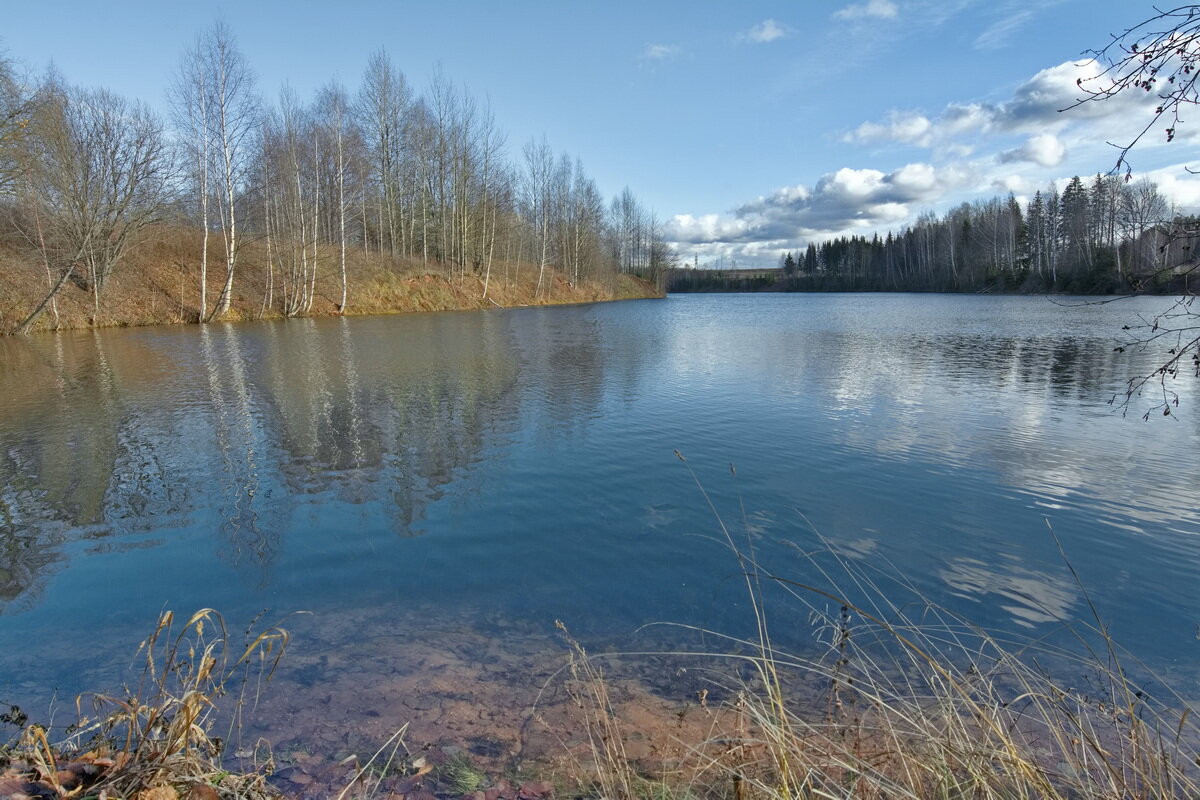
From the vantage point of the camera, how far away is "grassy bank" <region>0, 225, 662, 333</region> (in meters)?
25.7

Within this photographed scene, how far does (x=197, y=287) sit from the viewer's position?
31469mm

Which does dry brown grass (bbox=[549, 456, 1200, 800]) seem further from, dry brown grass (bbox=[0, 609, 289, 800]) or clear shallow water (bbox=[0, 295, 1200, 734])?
dry brown grass (bbox=[0, 609, 289, 800])

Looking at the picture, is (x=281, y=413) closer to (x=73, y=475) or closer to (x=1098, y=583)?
(x=73, y=475)

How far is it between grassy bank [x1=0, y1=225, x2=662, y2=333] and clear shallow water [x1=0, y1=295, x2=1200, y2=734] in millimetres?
15702

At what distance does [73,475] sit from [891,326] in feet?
100

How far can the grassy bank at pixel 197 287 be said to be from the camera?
25.7 m

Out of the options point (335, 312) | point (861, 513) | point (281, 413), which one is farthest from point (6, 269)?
point (861, 513)

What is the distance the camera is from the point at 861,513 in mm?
6367

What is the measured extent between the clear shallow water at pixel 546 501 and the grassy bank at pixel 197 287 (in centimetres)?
1570

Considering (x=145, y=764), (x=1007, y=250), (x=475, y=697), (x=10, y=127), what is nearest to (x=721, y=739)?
(x=475, y=697)

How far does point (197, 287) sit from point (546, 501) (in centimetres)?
3254

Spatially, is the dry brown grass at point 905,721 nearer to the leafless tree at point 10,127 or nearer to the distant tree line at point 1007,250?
the leafless tree at point 10,127

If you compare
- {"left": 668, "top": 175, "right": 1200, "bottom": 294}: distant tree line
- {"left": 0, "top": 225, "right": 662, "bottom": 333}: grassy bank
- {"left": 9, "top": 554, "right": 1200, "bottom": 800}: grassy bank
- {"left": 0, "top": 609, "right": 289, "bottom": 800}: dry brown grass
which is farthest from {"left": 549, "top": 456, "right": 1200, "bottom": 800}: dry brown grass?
{"left": 668, "top": 175, "right": 1200, "bottom": 294}: distant tree line

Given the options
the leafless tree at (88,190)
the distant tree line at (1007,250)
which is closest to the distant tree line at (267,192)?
the leafless tree at (88,190)
